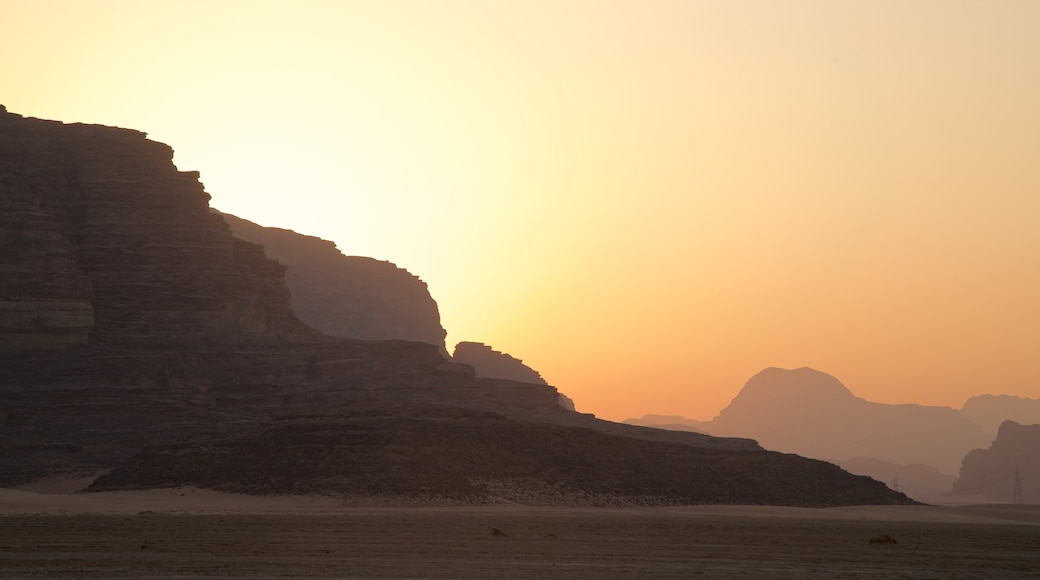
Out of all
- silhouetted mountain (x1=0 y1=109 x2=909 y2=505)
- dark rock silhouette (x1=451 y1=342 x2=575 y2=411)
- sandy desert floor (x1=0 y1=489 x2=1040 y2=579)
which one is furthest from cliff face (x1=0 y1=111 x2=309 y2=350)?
dark rock silhouette (x1=451 y1=342 x2=575 y2=411)

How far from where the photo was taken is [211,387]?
98375 millimetres

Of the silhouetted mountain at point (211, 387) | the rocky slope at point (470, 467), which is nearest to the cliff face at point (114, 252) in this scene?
the silhouetted mountain at point (211, 387)

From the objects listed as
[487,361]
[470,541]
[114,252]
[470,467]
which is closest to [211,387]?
[114,252]

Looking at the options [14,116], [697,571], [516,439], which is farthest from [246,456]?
[14,116]

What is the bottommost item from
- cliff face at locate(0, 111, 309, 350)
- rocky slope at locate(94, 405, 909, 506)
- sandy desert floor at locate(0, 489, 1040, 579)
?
sandy desert floor at locate(0, 489, 1040, 579)

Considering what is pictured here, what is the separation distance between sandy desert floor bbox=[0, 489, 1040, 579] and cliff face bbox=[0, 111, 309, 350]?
36.0m

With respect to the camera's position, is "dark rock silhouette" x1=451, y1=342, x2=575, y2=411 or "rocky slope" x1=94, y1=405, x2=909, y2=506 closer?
"rocky slope" x1=94, y1=405, x2=909, y2=506

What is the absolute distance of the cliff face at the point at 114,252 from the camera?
103m

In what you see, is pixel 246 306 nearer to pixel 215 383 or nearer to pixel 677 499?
pixel 215 383

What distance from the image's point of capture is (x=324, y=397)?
3819 inches

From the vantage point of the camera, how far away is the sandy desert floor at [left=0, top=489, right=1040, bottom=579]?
36.4 metres

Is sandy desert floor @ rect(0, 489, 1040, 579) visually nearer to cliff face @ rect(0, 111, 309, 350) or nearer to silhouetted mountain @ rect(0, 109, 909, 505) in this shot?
silhouetted mountain @ rect(0, 109, 909, 505)

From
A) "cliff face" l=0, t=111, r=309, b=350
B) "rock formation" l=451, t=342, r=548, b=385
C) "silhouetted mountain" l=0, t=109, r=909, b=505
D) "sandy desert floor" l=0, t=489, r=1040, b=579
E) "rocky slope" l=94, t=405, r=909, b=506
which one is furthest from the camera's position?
"rock formation" l=451, t=342, r=548, b=385

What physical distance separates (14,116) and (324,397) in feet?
138
